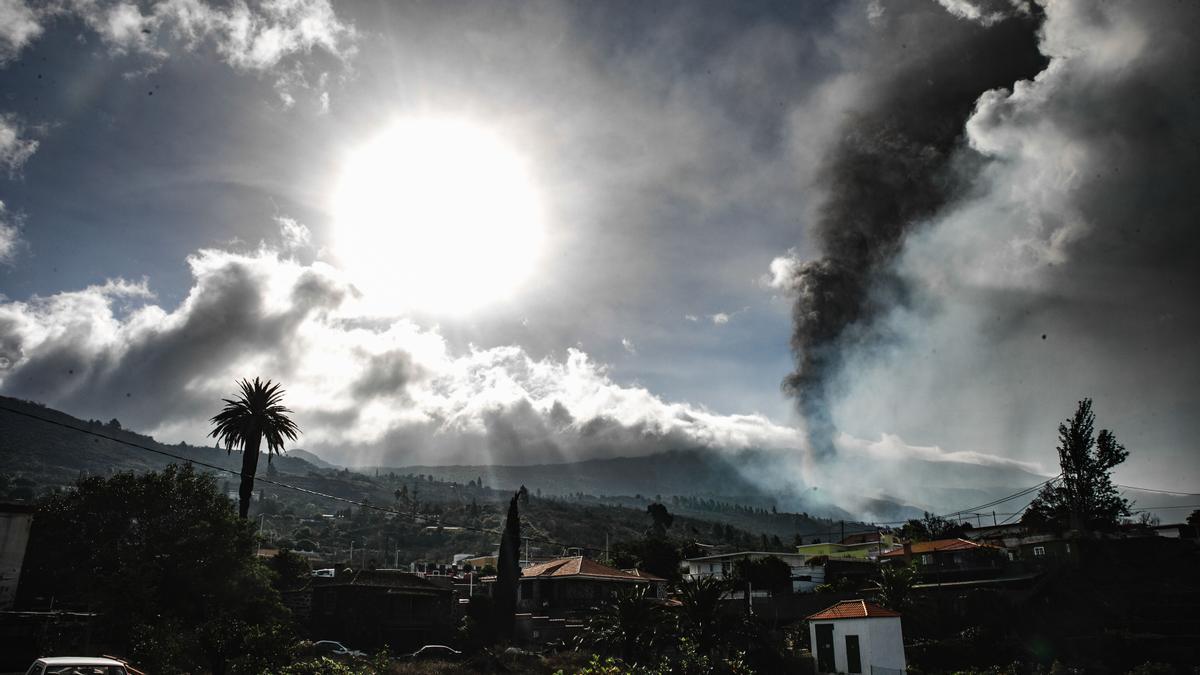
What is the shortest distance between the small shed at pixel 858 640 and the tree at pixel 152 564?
33.5 meters

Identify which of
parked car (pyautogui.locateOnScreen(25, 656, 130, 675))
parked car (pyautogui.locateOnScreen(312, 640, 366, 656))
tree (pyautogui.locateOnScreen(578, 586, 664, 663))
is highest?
parked car (pyautogui.locateOnScreen(25, 656, 130, 675))

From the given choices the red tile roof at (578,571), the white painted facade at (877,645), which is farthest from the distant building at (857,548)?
the white painted facade at (877,645)

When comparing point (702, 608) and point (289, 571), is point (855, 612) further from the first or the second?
point (289, 571)

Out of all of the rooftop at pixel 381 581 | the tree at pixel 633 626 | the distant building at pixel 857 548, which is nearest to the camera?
the tree at pixel 633 626

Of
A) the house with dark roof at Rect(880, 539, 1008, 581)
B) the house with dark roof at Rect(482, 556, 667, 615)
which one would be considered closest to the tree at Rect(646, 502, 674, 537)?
the house with dark roof at Rect(880, 539, 1008, 581)

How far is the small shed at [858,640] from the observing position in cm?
4078

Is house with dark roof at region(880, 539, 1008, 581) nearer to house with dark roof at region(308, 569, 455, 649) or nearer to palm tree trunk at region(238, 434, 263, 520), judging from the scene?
house with dark roof at region(308, 569, 455, 649)

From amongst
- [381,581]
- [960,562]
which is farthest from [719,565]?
[381,581]

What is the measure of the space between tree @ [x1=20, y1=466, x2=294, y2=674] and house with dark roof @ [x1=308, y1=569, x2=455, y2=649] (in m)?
10.4

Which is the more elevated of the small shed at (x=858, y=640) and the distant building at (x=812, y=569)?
the distant building at (x=812, y=569)

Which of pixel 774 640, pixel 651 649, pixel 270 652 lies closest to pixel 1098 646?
pixel 774 640

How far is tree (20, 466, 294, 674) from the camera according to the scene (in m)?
36.9

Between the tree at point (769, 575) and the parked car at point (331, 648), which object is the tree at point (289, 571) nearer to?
the parked car at point (331, 648)

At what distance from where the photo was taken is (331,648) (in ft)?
164
